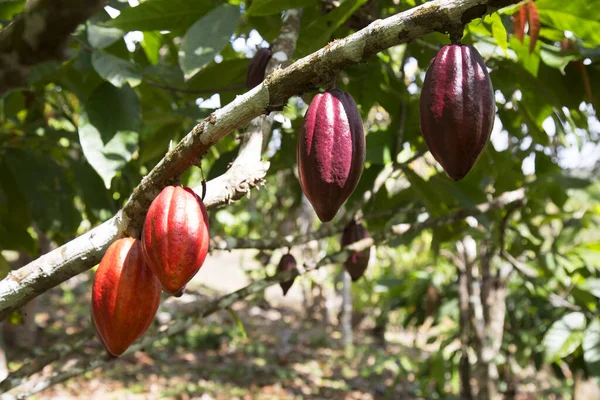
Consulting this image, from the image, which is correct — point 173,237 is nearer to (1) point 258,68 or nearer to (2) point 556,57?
(1) point 258,68

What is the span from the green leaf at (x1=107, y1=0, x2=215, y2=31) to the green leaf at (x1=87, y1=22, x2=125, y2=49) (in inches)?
1.1

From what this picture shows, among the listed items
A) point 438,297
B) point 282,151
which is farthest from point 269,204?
point 282,151

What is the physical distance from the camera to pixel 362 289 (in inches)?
263

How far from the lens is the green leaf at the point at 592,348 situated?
191 cm

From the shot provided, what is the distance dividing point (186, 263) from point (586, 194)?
1395mm

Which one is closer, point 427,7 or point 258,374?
point 427,7

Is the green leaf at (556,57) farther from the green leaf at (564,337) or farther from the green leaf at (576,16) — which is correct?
the green leaf at (564,337)

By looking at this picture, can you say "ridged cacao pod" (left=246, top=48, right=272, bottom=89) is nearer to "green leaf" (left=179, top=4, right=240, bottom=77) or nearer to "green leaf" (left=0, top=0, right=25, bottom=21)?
"green leaf" (left=179, top=4, right=240, bottom=77)

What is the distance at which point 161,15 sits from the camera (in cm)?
131

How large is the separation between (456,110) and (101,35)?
0.93 meters

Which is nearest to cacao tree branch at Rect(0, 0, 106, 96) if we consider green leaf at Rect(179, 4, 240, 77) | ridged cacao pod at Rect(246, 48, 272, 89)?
green leaf at Rect(179, 4, 240, 77)

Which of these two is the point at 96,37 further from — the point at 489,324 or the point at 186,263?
the point at 489,324

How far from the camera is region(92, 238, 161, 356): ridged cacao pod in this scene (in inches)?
30.7

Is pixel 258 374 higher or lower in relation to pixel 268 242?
lower
